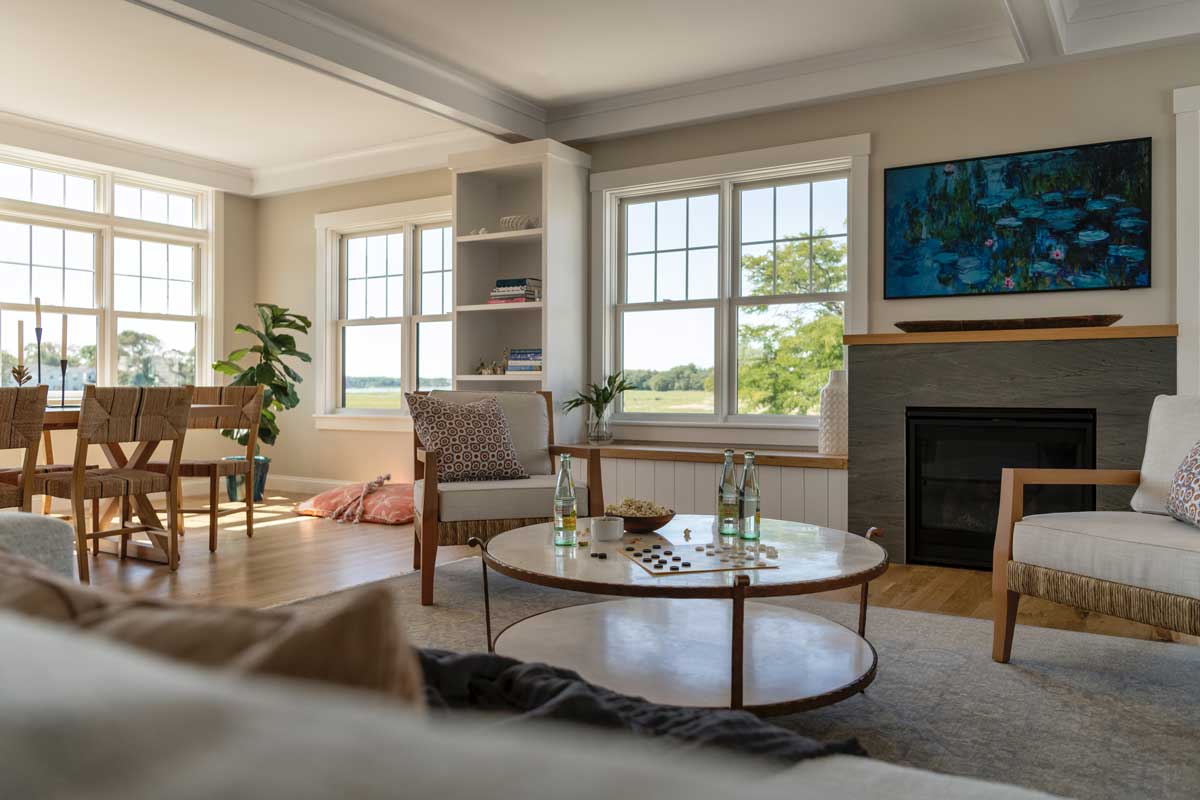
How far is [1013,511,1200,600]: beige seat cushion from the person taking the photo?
222 centimetres

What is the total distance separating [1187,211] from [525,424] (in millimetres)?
3187

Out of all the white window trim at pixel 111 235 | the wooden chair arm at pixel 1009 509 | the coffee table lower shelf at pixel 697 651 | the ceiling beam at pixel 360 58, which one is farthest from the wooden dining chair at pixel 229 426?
the wooden chair arm at pixel 1009 509

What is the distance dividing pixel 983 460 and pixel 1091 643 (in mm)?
1362

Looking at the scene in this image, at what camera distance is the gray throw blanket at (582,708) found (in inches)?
35.0

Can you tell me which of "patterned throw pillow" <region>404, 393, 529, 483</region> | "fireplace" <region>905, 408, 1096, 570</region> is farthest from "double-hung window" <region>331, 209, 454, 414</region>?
"fireplace" <region>905, 408, 1096, 570</region>

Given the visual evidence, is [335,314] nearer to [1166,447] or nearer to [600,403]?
[600,403]

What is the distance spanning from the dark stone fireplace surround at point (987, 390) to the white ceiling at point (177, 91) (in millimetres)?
3153

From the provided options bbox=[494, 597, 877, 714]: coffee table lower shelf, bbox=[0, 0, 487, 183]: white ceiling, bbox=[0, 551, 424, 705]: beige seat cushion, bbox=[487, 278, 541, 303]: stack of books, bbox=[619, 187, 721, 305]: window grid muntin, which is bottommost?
bbox=[494, 597, 877, 714]: coffee table lower shelf

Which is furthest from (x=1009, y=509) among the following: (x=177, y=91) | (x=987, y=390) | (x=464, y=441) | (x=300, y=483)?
(x=300, y=483)

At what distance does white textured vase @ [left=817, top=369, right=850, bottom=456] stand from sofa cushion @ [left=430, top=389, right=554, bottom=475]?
148 centimetres

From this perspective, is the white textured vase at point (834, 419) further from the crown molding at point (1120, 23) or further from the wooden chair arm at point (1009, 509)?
the crown molding at point (1120, 23)

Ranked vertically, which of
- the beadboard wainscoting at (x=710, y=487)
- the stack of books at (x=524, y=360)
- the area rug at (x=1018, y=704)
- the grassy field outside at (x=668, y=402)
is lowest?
the area rug at (x=1018, y=704)

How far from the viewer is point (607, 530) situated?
2682mm

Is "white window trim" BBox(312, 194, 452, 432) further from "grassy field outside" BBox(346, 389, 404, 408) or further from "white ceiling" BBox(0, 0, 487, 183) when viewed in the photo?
"white ceiling" BBox(0, 0, 487, 183)
